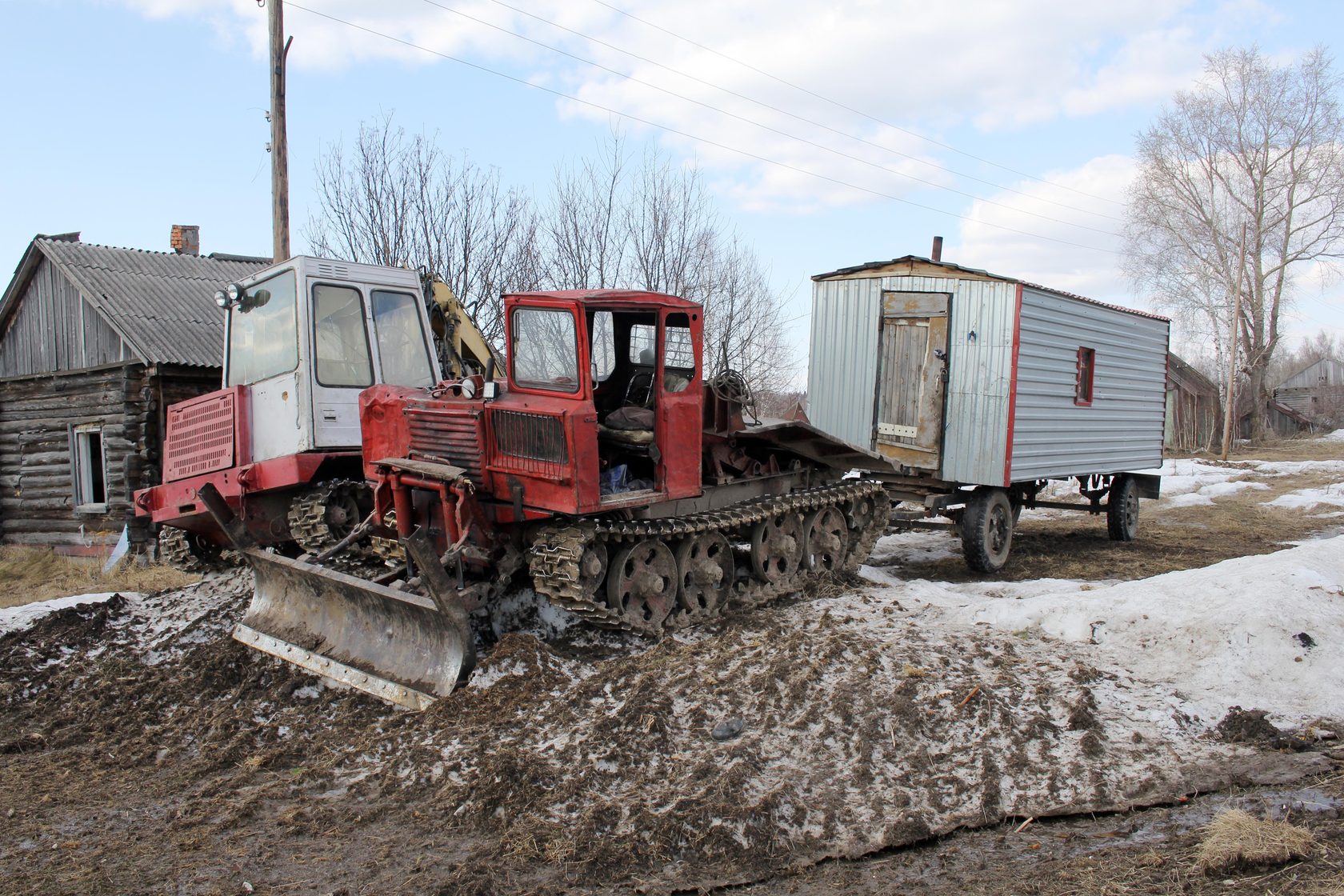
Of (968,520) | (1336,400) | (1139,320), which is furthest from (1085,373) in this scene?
(1336,400)

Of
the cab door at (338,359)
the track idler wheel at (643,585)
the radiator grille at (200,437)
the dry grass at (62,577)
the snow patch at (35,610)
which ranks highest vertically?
the cab door at (338,359)

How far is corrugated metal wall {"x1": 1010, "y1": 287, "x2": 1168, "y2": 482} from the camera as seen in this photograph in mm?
10594

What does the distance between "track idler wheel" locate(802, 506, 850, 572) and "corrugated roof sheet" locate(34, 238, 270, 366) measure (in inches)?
386

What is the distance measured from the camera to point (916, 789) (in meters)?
4.66

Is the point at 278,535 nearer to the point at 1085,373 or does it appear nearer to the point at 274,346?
→ the point at 274,346

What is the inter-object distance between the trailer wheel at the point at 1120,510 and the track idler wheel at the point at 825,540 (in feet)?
19.8

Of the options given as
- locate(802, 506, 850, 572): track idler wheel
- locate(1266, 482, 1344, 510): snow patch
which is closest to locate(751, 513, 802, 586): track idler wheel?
locate(802, 506, 850, 572): track idler wheel

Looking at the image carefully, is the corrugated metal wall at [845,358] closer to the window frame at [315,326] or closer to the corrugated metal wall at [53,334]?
the window frame at [315,326]

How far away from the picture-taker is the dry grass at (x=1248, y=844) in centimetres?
373

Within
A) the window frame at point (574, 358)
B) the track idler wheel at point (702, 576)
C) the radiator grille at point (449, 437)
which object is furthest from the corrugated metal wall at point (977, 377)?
the radiator grille at point (449, 437)

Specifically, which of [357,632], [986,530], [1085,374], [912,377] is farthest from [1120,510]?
[357,632]

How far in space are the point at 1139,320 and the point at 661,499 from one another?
30.9 ft

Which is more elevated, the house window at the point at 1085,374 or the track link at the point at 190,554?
the house window at the point at 1085,374

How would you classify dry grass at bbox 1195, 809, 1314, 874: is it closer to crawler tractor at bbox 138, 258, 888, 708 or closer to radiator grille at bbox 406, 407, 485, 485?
crawler tractor at bbox 138, 258, 888, 708
